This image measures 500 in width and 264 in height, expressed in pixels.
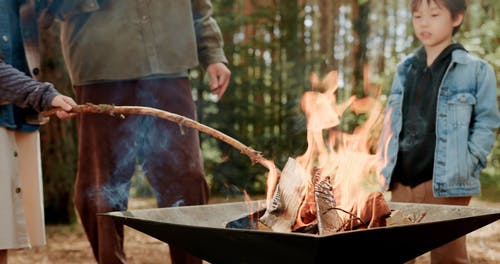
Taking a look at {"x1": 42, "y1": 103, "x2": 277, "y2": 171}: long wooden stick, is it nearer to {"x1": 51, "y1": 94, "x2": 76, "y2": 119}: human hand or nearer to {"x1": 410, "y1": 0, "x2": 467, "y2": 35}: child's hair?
{"x1": 51, "y1": 94, "x2": 76, "y2": 119}: human hand

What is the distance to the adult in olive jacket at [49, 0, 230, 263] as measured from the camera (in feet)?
11.0

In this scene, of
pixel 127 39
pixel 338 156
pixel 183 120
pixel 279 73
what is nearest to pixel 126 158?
pixel 127 39

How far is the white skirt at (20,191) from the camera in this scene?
2973mm

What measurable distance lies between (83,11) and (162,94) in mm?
541

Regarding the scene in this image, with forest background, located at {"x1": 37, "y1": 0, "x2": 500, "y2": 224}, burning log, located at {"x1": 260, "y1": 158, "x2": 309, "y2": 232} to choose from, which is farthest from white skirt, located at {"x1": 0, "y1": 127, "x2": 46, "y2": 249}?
forest background, located at {"x1": 37, "y1": 0, "x2": 500, "y2": 224}

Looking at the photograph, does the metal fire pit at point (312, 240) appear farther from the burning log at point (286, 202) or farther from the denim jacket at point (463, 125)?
the denim jacket at point (463, 125)

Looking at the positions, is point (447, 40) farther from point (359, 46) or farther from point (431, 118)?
point (359, 46)

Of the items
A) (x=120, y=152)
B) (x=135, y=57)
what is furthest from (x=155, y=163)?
(x=135, y=57)

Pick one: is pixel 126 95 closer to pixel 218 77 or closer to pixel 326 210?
pixel 218 77

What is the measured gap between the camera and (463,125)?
3.44 meters

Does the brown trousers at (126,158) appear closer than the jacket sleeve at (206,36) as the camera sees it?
Yes

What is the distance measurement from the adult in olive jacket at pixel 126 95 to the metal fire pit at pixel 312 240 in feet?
3.31

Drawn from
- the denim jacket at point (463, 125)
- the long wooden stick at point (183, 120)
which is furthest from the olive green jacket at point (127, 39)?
the denim jacket at point (463, 125)

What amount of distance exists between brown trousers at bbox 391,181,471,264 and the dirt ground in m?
1.26
